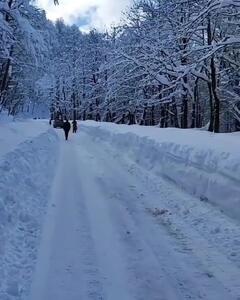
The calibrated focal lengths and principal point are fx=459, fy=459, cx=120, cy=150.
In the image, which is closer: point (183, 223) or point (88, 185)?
point (183, 223)

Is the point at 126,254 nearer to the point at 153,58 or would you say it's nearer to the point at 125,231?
the point at 125,231

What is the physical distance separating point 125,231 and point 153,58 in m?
17.4

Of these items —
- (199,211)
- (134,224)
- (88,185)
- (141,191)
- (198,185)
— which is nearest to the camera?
(134,224)

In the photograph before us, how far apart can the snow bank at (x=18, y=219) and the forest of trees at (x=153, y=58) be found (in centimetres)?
447

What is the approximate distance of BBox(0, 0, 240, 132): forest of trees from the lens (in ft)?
47.5

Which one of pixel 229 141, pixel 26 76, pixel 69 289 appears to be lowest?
pixel 69 289

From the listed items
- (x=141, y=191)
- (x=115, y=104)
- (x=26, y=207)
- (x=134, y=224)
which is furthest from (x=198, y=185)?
(x=115, y=104)

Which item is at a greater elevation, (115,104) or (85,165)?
(115,104)

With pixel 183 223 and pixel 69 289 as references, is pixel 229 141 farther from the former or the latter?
pixel 69 289

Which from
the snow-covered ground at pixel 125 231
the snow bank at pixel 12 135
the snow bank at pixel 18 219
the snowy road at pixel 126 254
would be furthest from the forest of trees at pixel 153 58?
the snowy road at pixel 126 254

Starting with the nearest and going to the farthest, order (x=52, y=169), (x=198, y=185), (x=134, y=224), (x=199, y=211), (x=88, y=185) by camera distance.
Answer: (x=134, y=224)
(x=199, y=211)
(x=198, y=185)
(x=88, y=185)
(x=52, y=169)

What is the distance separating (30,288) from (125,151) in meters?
16.7

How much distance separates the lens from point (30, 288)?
5.11 meters

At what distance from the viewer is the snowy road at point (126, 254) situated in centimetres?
522
